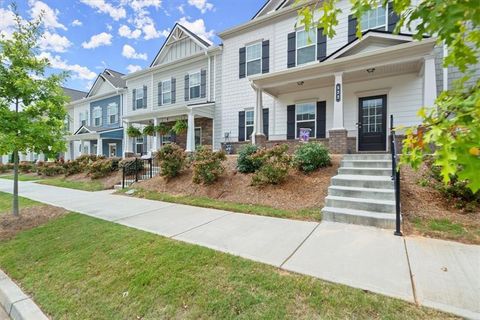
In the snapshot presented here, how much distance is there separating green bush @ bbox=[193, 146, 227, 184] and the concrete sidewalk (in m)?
2.31

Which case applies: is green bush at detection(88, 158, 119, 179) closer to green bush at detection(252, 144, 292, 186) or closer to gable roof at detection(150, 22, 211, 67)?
gable roof at detection(150, 22, 211, 67)

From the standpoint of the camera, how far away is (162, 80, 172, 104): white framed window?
53.5 ft

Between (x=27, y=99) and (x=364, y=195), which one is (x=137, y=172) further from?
(x=364, y=195)

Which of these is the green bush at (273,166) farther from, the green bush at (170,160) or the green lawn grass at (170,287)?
the green lawn grass at (170,287)

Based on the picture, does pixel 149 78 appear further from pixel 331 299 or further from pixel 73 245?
pixel 331 299

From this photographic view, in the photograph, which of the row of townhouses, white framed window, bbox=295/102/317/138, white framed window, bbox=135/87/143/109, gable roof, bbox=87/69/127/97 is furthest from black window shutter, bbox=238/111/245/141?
gable roof, bbox=87/69/127/97

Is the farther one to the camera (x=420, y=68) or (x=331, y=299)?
(x=420, y=68)

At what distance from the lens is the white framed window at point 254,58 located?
496 inches

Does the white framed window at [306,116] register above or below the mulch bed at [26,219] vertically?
above

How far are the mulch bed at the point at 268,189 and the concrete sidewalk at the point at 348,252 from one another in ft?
3.46

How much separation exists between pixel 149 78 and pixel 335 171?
15.2 metres

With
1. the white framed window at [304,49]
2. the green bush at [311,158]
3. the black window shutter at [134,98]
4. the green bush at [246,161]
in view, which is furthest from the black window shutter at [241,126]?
the black window shutter at [134,98]

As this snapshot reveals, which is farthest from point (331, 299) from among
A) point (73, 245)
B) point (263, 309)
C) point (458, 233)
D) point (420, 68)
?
point (420, 68)

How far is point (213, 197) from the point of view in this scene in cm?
750
